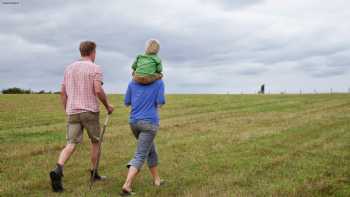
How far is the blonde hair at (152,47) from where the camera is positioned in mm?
7883

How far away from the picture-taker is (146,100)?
Answer: 7.88 meters

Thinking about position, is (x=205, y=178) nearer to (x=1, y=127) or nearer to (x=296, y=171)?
(x=296, y=171)

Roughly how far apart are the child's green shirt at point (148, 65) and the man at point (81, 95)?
900 millimetres

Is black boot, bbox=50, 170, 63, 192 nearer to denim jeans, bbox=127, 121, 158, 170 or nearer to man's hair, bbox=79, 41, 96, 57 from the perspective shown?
denim jeans, bbox=127, 121, 158, 170

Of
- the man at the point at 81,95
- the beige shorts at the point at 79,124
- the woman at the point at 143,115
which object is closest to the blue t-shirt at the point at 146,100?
the woman at the point at 143,115

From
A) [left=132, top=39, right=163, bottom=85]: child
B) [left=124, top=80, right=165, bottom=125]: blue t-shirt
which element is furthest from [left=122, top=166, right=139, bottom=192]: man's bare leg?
[left=132, top=39, right=163, bottom=85]: child

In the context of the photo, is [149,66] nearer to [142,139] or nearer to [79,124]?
[142,139]

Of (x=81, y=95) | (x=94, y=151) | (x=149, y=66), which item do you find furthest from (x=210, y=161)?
(x=149, y=66)

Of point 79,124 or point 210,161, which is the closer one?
point 79,124

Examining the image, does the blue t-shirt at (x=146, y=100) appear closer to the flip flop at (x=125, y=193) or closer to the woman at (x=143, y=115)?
the woman at (x=143, y=115)

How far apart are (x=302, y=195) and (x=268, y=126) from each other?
1108 cm

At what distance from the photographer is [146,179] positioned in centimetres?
923

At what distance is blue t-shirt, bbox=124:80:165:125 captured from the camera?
7.89 meters

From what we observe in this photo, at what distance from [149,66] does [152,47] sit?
0.34 metres
